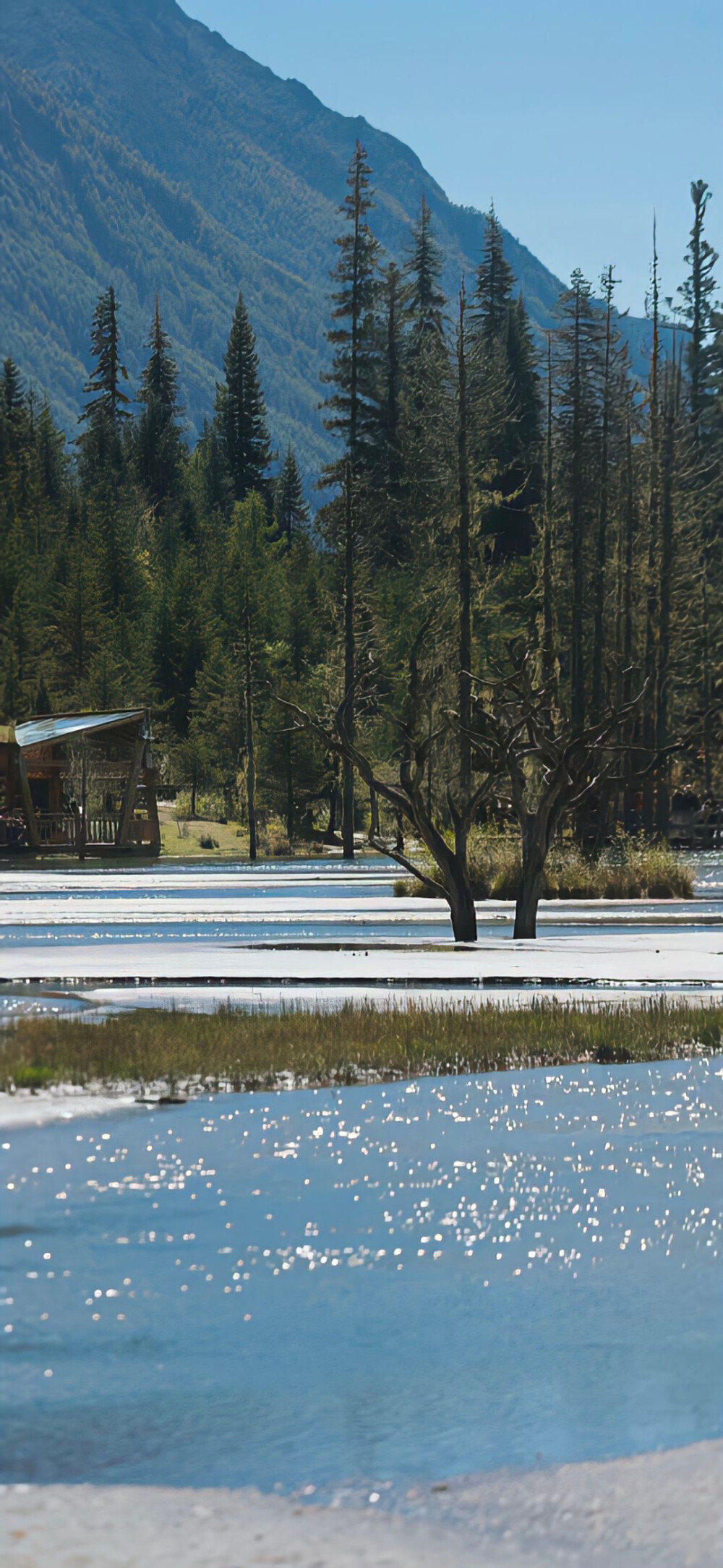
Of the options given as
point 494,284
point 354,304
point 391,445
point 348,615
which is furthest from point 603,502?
point 494,284

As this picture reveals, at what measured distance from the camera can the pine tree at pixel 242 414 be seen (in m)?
128

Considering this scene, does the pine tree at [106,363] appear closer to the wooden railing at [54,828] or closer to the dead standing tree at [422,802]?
the wooden railing at [54,828]

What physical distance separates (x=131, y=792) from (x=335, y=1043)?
2015 inches

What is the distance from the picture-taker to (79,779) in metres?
68.6

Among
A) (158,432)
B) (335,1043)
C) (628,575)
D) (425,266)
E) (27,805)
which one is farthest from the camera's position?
(158,432)

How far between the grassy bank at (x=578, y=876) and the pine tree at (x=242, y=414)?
275ft

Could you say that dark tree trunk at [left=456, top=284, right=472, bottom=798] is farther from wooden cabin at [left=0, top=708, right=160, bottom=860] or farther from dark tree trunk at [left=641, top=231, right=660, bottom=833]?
wooden cabin at [left=0, top=708, right=160, bottom=860]

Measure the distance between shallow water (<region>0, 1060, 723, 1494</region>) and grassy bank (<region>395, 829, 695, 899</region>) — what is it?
105 ft

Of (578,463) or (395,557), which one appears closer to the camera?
(578,463)

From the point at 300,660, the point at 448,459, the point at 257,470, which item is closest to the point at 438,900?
the point at 448,459

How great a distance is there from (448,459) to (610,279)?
19.5 meters

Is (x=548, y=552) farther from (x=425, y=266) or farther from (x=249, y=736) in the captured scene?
(x=425, y=266)

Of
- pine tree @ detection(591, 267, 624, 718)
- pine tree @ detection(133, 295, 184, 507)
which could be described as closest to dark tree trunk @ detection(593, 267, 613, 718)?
pine tree @ detection(591, 267, 624, 718)

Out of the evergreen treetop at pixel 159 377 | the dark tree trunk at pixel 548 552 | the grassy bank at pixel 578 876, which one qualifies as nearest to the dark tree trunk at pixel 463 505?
the dark tree trunk at pixel 548 552
